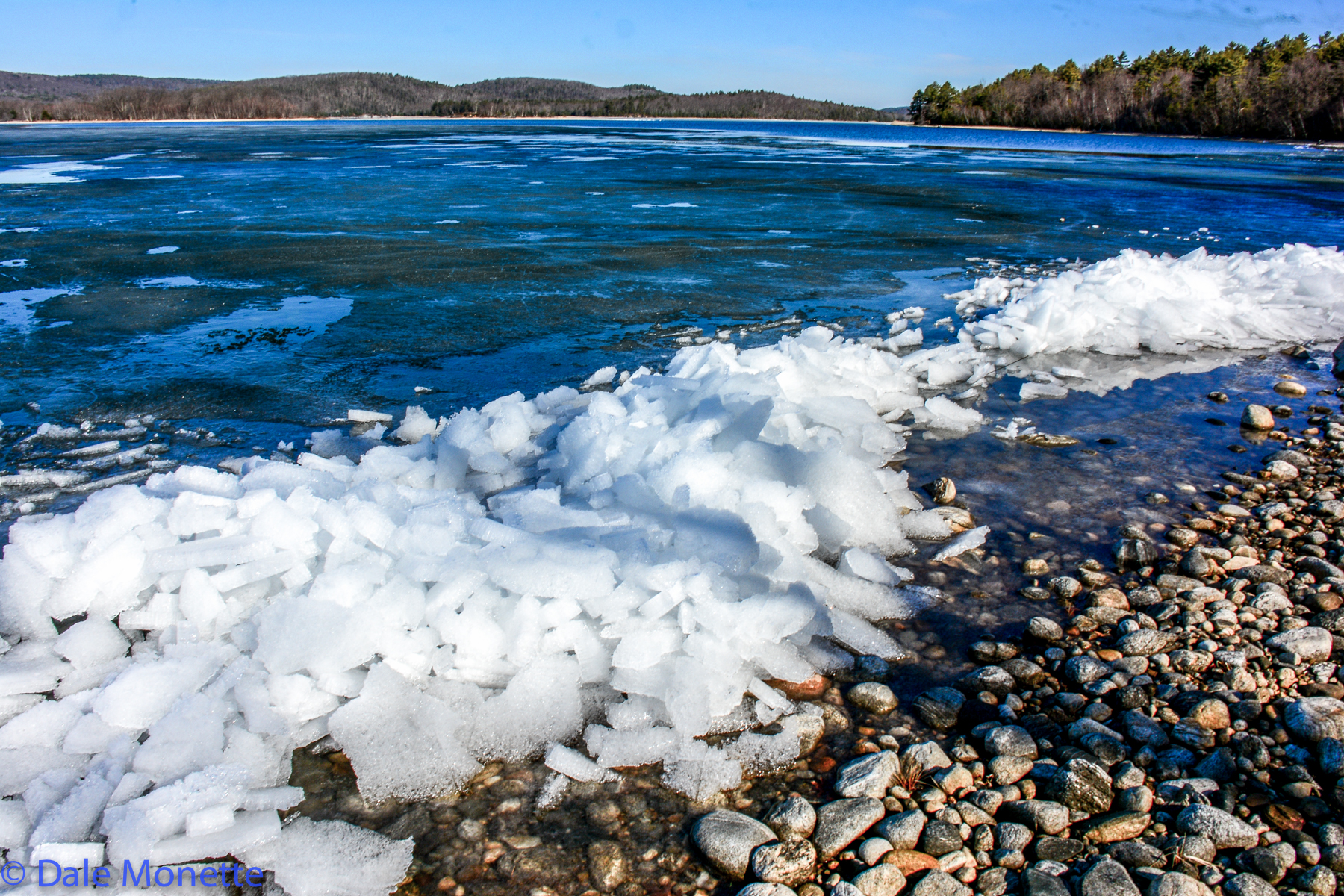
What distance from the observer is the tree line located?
4947 cm

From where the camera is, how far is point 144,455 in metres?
3.90

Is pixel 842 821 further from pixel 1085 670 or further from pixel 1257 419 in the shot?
pixel 1257 419

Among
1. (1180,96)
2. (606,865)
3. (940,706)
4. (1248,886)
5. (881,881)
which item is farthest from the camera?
(1180,96)

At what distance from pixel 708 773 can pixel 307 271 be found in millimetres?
7523

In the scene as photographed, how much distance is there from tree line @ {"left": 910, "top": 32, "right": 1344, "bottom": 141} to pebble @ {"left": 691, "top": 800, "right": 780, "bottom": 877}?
202ft

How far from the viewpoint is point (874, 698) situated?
224cm

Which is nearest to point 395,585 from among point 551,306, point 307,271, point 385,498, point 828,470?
point 385,498

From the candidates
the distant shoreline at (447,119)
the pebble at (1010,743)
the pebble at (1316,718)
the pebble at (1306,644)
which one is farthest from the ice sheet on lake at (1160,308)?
the distant shoreline at (447,119)

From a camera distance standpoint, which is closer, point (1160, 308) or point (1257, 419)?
point (1257, 419)

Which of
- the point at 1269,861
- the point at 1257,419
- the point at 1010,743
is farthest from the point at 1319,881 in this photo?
the point at 1257,419

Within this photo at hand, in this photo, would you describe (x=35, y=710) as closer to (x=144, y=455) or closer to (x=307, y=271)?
(x=144, y=455)

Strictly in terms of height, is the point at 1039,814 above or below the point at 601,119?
below

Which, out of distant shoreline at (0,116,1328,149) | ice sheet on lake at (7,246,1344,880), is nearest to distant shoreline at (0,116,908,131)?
distant shoreline at (0,116,1328,149)

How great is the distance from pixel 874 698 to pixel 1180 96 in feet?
253
